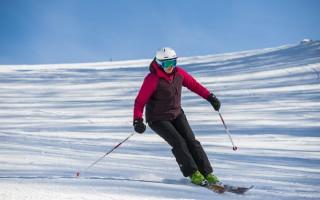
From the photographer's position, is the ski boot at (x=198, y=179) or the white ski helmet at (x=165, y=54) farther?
the white ski helmet at (x=165, y=54)

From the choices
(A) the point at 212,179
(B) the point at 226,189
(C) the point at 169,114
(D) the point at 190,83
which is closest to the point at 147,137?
(D) the point at 190,83

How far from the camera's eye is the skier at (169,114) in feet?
15.3

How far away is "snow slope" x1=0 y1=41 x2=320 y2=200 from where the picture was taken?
13.3 ft

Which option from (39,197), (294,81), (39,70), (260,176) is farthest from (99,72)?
(39,197)

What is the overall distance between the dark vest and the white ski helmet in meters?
0.21

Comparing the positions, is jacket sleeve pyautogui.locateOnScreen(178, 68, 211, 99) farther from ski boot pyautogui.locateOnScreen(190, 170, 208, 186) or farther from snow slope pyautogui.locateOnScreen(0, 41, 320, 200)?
ski boot pyautogui.locateOnScreen(190, 170, 208, 186)

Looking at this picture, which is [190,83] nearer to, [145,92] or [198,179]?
[145,92]

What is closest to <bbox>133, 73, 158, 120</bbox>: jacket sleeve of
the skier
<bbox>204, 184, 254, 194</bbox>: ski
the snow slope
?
the skier

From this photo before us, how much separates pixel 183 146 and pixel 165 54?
35.5 inches

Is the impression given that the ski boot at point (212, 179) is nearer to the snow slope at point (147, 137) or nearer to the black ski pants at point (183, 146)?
the black ski pants at point (183, 146)

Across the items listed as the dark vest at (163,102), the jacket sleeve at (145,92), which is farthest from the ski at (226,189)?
the jacket sleeve at (145,92)

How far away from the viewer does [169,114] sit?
484cm

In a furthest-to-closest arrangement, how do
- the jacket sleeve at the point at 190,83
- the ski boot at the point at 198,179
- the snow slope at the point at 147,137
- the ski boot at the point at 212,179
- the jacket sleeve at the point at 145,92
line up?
1. the jacket sleeve at the point at 190,83
2. the jacket sleeve at the point at 145,92
3. the ski boot at the point at 212,179
4. the ski boot at the point at 198,179
5. the snow slope at the point at 147,137

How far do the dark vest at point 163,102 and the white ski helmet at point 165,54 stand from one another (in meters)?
0.21
